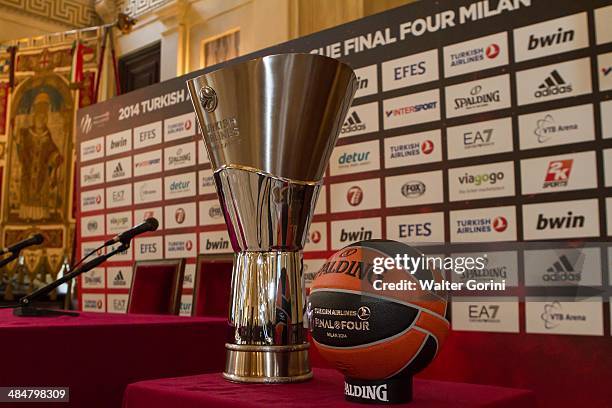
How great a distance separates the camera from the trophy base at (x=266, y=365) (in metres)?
1.02

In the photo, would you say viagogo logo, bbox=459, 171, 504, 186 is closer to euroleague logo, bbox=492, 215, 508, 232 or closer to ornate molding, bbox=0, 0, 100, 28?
euroleague logo, bbox=492, 215, 508, 232

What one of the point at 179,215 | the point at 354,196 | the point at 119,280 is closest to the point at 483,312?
the point at 354,196

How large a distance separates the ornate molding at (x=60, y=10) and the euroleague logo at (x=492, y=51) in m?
5.87

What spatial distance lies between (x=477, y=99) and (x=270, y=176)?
2.35m

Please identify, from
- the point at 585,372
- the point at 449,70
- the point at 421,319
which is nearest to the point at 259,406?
the point at 421,319

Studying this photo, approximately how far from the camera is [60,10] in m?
7.46

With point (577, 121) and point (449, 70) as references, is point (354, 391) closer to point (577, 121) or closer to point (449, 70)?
point (577, 121)

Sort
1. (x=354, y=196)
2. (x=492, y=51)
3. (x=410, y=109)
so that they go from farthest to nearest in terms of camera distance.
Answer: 1. (x=354, y=196)
2. (x=410, y=109)
3. (x=492, y=51)

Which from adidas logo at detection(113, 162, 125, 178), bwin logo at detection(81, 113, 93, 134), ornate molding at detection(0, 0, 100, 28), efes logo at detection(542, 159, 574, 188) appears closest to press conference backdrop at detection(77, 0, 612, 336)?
efes logo at detection(542, 159, 574, 188)

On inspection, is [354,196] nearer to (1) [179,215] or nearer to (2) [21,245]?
(1) [179,215]

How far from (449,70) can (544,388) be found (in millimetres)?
1615

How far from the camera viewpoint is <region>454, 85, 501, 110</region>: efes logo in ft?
10.2

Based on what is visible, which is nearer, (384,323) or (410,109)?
(384,323)

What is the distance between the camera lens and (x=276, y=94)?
104cm
